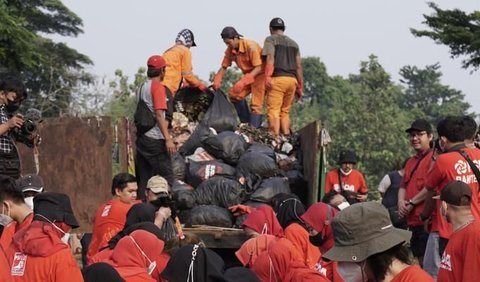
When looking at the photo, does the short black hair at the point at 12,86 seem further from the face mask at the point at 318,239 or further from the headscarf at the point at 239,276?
the headscarf at the point at 239,276

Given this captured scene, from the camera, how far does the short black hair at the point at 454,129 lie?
6.85 m

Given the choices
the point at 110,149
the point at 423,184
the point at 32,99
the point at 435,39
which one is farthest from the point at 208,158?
the point at 32,99

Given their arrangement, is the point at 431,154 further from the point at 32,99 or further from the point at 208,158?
the point at 32,99

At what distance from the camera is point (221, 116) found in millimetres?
11570

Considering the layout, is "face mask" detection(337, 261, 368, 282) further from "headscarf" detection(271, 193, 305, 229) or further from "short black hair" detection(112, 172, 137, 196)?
"short black hair" detection(112, 172, 137, 196)

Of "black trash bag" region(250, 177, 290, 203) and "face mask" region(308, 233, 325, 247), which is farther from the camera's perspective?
"black trash bag" region(250, 177, 290, 203)

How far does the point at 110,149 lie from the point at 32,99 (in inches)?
955

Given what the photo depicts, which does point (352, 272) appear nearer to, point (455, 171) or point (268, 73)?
point (455, 171)

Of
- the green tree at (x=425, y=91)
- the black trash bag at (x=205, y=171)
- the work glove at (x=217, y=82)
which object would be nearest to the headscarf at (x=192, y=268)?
the black trash bag at (x=205, y=171)

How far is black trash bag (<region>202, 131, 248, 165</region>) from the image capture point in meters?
10.8

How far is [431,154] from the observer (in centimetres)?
783

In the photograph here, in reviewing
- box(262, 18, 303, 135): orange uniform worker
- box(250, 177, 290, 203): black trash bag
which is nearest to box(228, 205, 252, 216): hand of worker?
box(250, 177, 290, 203): black trash bag

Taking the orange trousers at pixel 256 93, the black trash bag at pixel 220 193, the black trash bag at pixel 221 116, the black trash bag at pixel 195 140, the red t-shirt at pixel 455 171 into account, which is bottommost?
the black trash bag at pixel 220 193

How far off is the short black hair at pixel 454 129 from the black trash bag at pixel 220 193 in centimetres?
345
